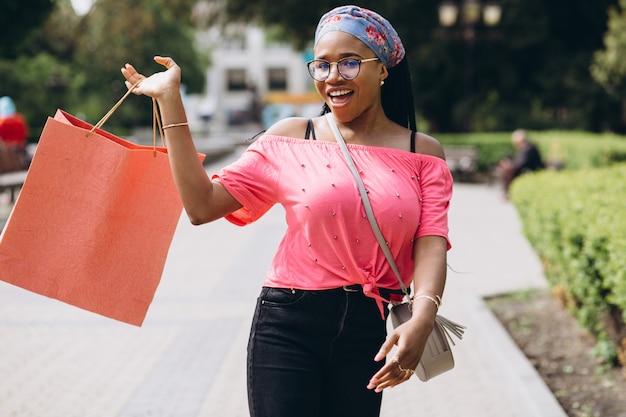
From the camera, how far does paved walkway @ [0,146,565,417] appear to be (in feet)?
18.0

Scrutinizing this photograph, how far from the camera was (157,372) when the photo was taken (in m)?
6.14

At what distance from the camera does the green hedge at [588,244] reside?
5.31 m

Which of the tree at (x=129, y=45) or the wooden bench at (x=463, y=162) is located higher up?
the tree at (x=129, y=45)

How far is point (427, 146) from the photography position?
2758mm

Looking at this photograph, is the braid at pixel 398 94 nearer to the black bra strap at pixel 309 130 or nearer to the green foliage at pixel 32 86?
the black bra strap at pixel 309 130

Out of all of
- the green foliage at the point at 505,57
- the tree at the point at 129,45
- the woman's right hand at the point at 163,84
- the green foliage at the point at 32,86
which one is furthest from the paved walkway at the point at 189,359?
the green foliage at the point at 32,86

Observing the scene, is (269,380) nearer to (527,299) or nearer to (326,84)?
(326,84)

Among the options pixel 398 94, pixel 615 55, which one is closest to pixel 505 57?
pixel 615 55

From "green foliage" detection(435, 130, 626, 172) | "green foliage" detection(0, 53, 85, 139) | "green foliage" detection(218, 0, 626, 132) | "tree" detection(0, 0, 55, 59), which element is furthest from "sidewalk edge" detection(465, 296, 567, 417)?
"green foliage" detection(0, 53, 85, 139)

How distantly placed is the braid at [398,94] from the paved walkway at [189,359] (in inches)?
104

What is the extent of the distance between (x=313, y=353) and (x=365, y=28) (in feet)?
3.15

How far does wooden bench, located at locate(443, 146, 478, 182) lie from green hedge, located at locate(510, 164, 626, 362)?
16.4 meters

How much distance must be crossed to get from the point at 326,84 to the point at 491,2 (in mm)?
23784

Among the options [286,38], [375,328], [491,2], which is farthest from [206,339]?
[286,38]
